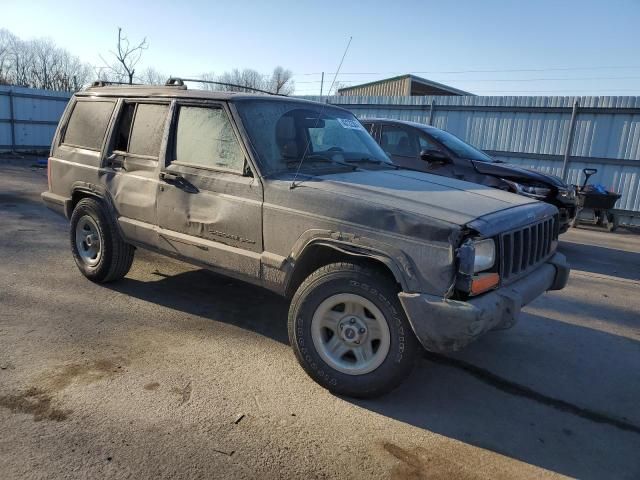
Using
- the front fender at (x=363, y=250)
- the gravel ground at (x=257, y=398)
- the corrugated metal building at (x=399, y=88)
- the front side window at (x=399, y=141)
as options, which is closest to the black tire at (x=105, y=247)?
the gravel ground at (x=257, y=398)

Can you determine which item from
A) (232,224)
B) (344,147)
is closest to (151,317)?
(232,224)

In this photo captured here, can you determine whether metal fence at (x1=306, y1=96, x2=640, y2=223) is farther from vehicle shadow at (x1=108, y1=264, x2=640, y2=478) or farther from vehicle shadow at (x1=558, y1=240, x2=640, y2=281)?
vehicle shadow at (x1=108, y1=264, x2=640, y2=478)

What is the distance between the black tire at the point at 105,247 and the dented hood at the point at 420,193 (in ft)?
7.84

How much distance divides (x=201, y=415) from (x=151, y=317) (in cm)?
171

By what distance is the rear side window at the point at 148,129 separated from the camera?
4.49 metres

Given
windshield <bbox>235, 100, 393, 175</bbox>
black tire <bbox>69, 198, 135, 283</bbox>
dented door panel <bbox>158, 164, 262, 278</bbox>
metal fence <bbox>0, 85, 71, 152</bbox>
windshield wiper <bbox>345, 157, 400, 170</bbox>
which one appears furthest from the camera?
metal fence <bbox>0, 85, 71, 152</bbox>

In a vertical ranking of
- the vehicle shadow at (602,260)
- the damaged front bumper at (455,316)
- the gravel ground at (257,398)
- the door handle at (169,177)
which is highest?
the door handle at (169,177)

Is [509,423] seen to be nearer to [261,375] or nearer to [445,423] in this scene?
[445,423]

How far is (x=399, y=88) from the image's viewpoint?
1054 inches

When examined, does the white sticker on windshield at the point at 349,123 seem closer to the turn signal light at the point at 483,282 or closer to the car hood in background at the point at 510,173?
the turn signal light at the point at 483,282

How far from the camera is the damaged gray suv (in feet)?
9.98

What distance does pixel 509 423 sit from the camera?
10.5ft

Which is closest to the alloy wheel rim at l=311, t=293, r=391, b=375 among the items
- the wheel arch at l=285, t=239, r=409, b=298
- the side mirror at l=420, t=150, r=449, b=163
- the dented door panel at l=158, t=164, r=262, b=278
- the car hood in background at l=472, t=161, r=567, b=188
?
the wheel arch at l=285, t=239, r=409, b=298

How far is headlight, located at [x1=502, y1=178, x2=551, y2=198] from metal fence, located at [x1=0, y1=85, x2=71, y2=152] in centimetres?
1963
